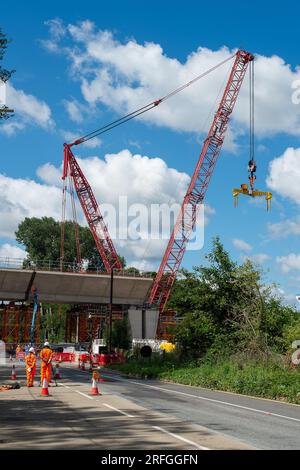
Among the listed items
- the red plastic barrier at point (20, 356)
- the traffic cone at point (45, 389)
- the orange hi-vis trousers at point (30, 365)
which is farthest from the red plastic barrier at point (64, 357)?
the traffic cone at point (45, 389)

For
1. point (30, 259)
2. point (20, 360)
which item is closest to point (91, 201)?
point (20, 360)

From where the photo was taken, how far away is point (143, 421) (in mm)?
14164

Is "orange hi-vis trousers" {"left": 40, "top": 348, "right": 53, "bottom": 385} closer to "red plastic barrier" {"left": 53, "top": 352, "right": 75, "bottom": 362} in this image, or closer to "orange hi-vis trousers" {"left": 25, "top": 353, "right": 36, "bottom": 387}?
"orange hi-vis trousers" {"left": 25, "top": 353, "right": 36, "bottom": 387}

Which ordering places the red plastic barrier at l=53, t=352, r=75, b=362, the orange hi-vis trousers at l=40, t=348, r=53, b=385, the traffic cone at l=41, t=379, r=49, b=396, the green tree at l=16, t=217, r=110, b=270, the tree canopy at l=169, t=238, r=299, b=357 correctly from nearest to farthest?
the traffic cone at l=41, t=379, r=49, b=396, the orange hi-vis trousers at l=40, t=348, r=53, b=385, the tree canopy at l=169, t=238, r=299, b=357, the red plastic barrier at l=53, t=352, r=75, b=362, the green tree at l=16, t=217, r=110, b=270

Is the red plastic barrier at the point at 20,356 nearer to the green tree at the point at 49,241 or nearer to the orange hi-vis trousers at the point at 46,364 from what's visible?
the orange hi-vis trousers at the point at 46,364

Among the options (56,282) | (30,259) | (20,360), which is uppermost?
(30,259)

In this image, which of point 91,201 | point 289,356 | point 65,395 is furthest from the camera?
point 91,201

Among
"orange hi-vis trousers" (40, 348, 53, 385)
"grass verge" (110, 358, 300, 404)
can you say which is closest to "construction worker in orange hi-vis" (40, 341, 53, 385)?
"orange hi-vis trousers" (40, 348, 53, 385)

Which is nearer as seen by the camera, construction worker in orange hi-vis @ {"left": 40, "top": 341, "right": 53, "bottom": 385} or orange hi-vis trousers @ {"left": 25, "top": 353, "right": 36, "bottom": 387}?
construction worker in orange hi-vis @ {"left": 40, "top": 341, "right": 53, "bottom": 385}

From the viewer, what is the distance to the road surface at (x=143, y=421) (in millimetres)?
10852

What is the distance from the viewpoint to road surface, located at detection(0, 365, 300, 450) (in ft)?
35.6
